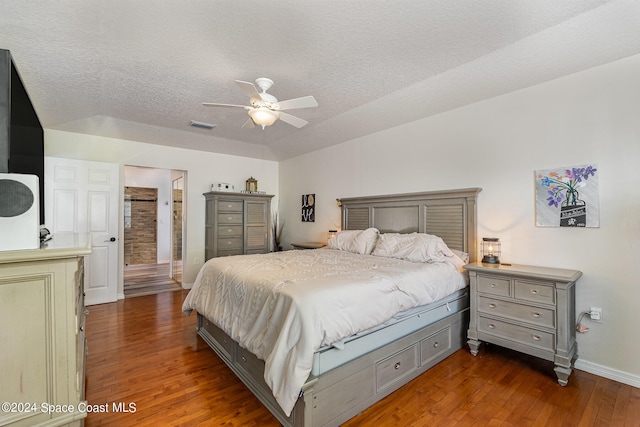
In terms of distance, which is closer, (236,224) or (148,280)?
(236,224)

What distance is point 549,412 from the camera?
2002 mm

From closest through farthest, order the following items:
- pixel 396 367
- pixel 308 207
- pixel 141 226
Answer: pixel 396 367 → pixel 308 207 → pixel 141 226

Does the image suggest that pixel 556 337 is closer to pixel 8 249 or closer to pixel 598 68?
pixel 598 68

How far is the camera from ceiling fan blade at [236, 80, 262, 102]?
7.06 ft

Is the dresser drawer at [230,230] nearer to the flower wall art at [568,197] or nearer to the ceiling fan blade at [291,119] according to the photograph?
the ceiling fan blade at [291,119]

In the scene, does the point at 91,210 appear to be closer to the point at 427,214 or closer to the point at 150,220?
the point at 150,220

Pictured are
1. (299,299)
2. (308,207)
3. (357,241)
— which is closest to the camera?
(299,299)

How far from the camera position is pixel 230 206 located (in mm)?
5484

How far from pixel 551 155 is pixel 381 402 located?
2.75 meters

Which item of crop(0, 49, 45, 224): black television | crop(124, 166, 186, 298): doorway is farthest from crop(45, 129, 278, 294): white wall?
crop(0, 49, 45, 224): black television

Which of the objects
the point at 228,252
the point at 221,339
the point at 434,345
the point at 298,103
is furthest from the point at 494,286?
the point at 228,252

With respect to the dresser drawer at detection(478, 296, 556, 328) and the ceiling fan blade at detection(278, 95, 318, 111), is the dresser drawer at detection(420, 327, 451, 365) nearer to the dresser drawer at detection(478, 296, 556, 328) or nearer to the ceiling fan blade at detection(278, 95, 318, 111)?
the dresser drawer at detection(478, 296, 556, 328)

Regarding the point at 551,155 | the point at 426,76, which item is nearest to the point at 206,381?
the point at 426,76

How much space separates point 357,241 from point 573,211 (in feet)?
7.50
